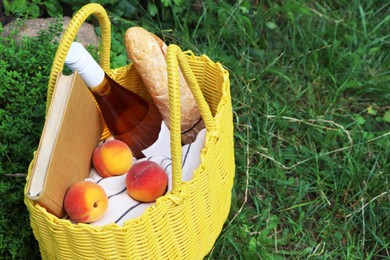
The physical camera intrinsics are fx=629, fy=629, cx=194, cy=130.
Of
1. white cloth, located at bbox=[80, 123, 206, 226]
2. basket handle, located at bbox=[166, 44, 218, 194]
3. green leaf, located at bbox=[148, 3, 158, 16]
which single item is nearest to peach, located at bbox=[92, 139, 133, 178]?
white cloth, located at bbox=[80, 123, 206, 226]

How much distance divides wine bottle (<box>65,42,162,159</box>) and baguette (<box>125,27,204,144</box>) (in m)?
0.04

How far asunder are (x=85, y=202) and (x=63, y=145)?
131mm

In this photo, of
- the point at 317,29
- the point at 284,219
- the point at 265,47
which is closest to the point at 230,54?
the point at 265,47

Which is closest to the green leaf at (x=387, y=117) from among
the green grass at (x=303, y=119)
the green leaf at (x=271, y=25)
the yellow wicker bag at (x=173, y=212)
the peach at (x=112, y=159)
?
the green grass at (x=303, y=119)

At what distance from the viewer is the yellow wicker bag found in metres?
1.23

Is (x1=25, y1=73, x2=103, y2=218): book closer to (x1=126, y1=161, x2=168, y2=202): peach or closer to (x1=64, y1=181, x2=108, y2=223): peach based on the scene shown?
(x1=64, y1=181, x2=108, y2=223): peach

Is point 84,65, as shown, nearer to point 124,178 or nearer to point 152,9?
point 124,178

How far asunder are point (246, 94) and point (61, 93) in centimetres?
86

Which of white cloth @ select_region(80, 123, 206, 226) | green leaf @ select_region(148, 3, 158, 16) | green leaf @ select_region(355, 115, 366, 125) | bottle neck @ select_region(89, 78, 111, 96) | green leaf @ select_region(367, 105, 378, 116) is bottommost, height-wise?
green leaf @ select_region(367, 105, 378, 116)

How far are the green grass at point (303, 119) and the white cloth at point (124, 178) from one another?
37 centimetres

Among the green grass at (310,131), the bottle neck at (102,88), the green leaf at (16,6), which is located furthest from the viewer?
the green leaf at (16,6)

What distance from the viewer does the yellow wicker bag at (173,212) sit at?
1232 mm

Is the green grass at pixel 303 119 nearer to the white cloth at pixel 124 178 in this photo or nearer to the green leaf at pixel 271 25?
the green leaf at pixel 271 25

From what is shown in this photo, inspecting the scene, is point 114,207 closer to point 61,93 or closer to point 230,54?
point 61,93
